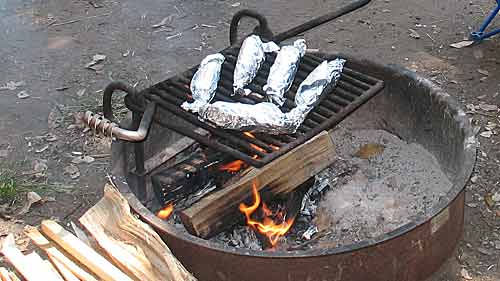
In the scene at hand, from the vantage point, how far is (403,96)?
127 inches

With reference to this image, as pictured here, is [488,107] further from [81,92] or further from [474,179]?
[81,92]

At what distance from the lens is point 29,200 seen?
135 inches

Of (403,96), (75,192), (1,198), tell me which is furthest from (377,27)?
(1,198)

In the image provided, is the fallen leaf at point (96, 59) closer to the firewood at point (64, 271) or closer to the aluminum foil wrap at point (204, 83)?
the aluminum foil wrap at point (204, 83)

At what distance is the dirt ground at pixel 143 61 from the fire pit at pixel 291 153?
434 millimetres

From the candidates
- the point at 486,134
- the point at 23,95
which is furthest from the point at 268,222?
the point at 23,95

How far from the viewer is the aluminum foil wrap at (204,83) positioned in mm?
2552

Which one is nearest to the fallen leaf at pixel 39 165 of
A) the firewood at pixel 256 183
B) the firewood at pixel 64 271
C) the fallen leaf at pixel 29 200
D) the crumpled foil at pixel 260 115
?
the fallen leaf at pixel 29 200

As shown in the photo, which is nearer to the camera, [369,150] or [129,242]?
[129,242]

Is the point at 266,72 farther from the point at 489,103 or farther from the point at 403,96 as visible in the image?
the point at 489,103

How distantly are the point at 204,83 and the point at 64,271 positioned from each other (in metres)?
0.87

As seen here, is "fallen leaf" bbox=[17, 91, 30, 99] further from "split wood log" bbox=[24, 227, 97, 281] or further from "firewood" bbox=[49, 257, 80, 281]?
"firewood" bbox=[49, 257, 80, 281]

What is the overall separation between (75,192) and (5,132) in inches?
30.3

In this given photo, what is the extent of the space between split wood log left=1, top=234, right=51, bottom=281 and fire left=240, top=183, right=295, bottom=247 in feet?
2.54
